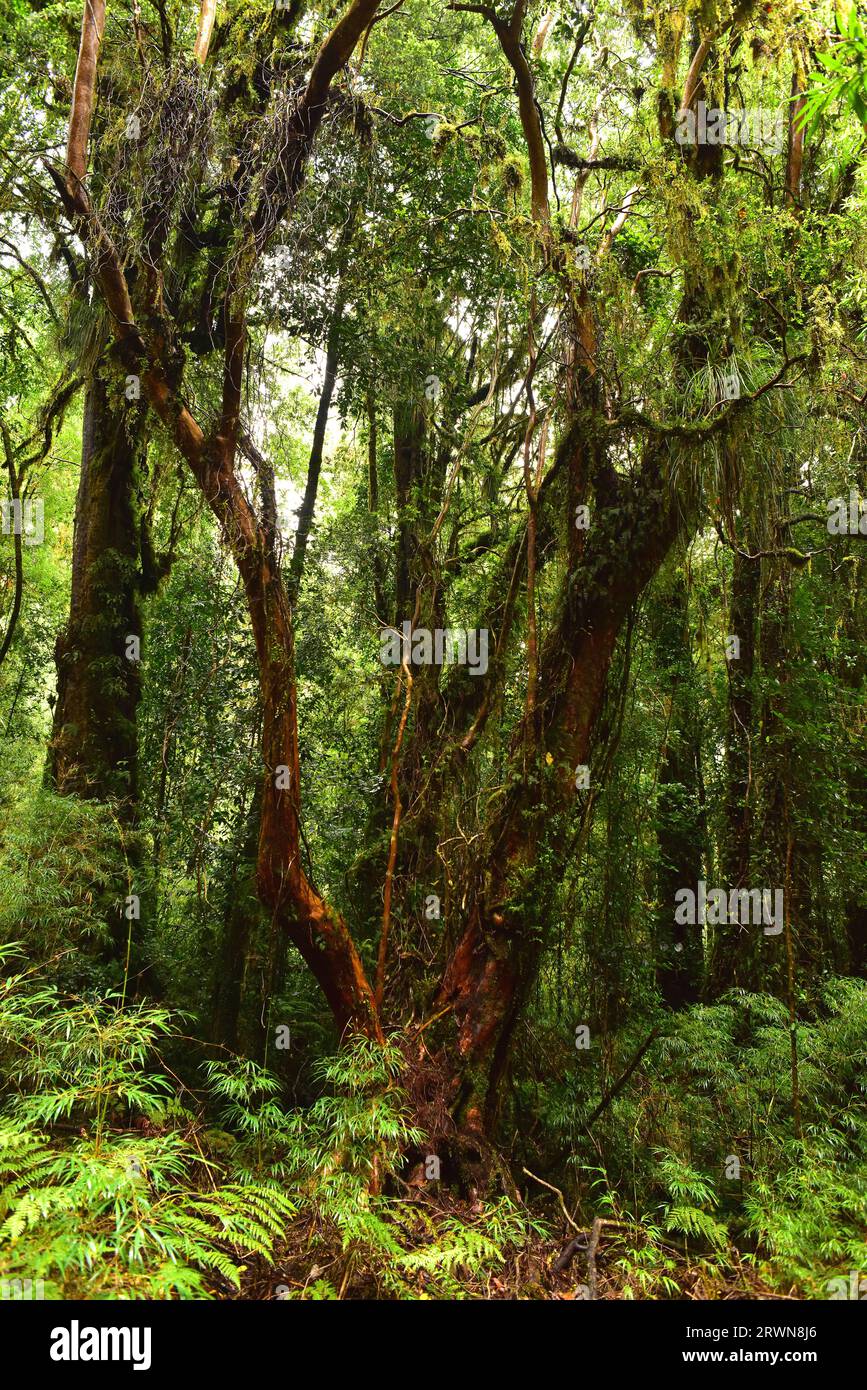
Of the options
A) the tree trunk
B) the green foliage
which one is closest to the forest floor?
the green foliage

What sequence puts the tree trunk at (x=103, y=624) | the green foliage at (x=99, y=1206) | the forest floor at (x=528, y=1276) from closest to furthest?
the green foliage at (x=99, y=1206), the forest floor at (x=528, y=1276), the tree trunk at (x=103, y=624)

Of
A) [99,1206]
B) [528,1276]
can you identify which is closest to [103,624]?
[99,1206]

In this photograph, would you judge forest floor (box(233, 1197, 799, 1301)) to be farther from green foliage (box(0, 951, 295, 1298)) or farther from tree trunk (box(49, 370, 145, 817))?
tree trunk (box(49, 370, 145, 817))

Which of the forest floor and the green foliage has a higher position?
the green foliage

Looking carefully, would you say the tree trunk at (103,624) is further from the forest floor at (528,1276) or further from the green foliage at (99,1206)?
the forest floor at (528,1276)

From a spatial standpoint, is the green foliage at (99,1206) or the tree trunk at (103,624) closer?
the green foliage at (99,1206)

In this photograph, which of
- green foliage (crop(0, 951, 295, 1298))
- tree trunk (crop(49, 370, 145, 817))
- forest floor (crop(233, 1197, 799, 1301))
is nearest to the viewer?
green foliage (crop(0, 951, 295, 1298))

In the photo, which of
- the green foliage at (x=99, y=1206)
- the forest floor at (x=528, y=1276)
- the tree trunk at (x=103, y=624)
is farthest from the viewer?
the tree trunk at (x=103, y=624)

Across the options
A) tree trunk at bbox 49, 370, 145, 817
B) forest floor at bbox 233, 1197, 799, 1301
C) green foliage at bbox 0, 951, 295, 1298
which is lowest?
forest floor at bbox 233, 1197, 799, 1301

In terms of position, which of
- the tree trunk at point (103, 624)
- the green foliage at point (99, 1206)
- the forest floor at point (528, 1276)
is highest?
the tree trunk at point (103, 624)

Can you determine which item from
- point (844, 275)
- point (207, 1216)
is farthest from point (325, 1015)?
point (844, 275)

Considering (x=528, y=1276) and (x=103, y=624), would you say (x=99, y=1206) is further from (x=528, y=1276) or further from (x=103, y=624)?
(x=103, y=624)

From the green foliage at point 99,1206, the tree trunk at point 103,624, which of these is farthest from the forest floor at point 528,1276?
the tree trunk at point 103,624

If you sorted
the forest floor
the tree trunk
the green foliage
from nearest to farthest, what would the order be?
1. the green foliage
2. the forest floor
3. the tree trunk
